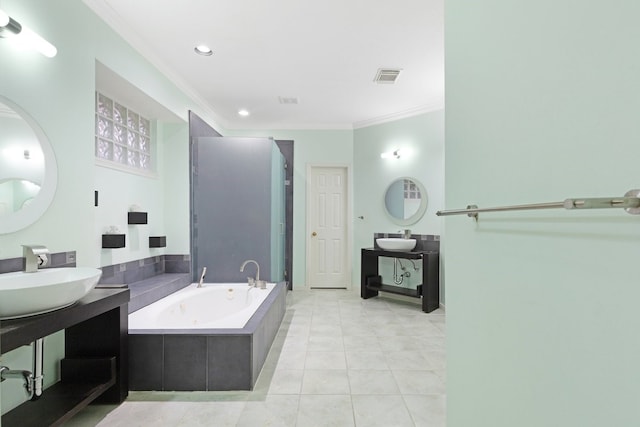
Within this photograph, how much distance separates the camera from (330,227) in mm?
4961

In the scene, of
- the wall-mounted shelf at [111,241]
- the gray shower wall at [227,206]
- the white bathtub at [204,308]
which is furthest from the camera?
the gray shower wall at [227,206]

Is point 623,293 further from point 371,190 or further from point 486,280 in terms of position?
point 371,190

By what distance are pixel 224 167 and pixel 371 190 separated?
2.20 meters

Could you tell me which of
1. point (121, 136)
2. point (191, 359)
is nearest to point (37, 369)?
point (191, 359)

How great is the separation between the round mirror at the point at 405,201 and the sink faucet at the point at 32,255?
150 inches

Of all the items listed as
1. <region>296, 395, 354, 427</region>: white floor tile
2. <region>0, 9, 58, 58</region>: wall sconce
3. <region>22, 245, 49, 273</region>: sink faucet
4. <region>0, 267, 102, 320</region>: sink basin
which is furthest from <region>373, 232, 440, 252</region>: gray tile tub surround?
<region>0, 9, 58, 58</region>: wall sconce

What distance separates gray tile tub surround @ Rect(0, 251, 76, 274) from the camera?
1.52 m

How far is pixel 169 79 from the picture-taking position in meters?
3.10

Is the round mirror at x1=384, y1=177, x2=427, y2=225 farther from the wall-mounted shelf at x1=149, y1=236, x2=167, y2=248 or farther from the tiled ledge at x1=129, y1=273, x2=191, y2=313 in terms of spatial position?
the wall-mounted shelf at x1=149, y1=236, x2=167, y2=248

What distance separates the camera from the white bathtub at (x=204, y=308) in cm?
240

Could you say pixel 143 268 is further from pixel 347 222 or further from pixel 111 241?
pixel 347 222

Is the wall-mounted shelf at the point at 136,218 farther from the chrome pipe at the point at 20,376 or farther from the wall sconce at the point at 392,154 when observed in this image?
the wall sconce at the point at 392,154

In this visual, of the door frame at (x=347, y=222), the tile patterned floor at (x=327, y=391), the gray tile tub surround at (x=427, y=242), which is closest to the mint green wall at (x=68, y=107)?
the tile patterned floor at (x=327, y=391)

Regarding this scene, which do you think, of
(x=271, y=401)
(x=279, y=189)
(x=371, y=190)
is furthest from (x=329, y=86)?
(x=271, y=401)
